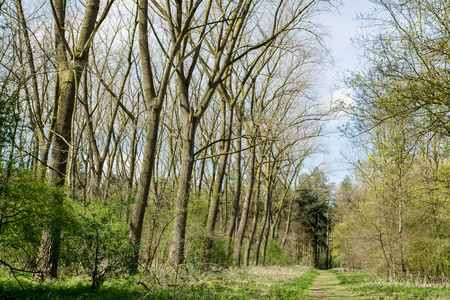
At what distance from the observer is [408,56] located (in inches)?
322

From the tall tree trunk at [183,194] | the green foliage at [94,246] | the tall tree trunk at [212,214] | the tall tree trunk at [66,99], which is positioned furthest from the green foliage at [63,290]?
the tall tree trunk at [212,214]

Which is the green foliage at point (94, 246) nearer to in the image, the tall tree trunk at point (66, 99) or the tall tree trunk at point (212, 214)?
the tall tree trunk at point (66, 99)

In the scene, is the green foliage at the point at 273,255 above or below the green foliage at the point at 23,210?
below

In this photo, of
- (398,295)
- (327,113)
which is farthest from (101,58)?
(398,295)

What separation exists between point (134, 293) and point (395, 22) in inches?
352

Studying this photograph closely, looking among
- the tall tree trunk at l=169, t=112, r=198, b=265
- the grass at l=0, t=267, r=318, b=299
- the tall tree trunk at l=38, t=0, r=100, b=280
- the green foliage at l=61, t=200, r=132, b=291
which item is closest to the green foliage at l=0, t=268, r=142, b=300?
the grass at l=0, t=267, r=318, b=299

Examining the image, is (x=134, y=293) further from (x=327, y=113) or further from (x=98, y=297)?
(x=327, y=113)

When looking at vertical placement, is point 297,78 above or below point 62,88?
above

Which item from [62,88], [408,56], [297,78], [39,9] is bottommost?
[62,88]

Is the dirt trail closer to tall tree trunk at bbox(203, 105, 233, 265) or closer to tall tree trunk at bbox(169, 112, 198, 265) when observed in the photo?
→ tall tree trunk at bbox(203, 105, 233, 265)

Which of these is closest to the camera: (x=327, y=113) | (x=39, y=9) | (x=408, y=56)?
(x=408, y=56)

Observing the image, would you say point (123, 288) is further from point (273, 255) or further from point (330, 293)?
point (273, 255)

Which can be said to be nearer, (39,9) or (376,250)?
(39,9)

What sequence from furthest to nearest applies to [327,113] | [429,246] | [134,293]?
[327,113] → [429,246] → [134,293]
